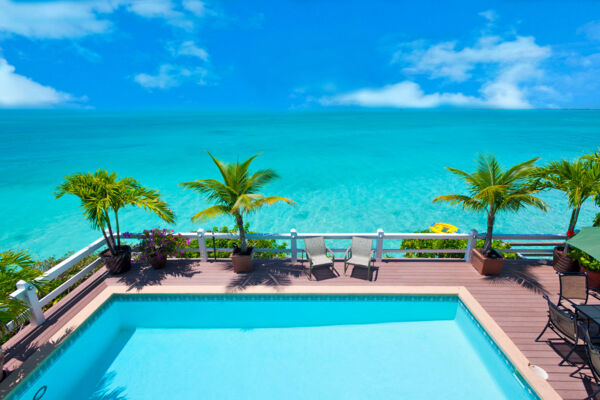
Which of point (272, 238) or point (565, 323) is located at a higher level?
point (272, 238)

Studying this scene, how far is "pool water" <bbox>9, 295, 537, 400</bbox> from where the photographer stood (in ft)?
17.7

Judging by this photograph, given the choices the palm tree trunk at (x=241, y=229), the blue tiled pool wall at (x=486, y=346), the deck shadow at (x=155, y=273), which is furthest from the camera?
the deck shadow at (x=155, y=273)

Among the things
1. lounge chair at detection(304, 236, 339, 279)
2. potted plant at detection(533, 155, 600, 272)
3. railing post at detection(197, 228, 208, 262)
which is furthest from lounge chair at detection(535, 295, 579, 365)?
railing post at detection(197, 228, 208, 262)

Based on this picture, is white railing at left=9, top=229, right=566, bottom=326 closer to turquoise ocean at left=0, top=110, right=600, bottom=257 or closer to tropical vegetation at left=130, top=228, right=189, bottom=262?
tropical vegetation at left=130, top=228, right=189, bottom=262

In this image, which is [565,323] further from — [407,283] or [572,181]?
[572,181]

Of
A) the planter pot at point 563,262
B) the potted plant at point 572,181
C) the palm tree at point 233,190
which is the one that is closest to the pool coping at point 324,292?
the palm tree at point 233,190

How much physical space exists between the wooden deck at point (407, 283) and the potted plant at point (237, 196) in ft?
1.95

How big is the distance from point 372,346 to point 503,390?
7.91 ft

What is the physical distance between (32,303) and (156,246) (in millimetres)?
2669

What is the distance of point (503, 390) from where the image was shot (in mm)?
5250

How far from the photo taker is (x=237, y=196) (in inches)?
293

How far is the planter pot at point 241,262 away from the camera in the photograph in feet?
25.7

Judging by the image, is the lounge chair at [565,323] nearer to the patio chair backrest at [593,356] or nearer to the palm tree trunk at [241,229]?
the patio chair backrest at [593,356]

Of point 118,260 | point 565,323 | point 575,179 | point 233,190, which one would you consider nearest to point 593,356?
point 565,323
